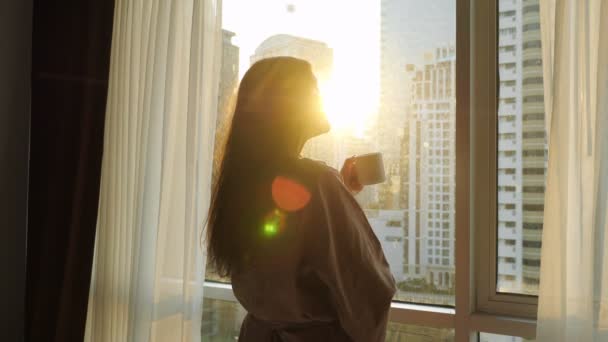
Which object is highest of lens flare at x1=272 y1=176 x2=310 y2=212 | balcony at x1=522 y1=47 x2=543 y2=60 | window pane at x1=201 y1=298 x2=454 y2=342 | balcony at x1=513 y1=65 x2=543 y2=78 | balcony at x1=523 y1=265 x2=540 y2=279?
balcony at x1=522 y1=47 x2=543 y2=60

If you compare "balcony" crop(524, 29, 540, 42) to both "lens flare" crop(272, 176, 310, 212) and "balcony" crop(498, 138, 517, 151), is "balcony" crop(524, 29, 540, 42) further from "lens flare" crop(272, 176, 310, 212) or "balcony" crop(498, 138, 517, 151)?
"lens flare" crop(272, 176, 310, 212)

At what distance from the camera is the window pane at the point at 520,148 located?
164cm

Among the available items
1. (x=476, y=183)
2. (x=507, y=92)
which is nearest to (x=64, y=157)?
(x=476, y=183)

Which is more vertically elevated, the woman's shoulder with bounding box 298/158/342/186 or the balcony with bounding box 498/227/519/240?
the woman's shoulder with bounding box 298/158/342/186

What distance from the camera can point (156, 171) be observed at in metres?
2.02

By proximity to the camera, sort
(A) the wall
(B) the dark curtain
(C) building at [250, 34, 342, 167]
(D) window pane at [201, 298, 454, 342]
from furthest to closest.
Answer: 1. (A) the wall
2. (B) the dark curtain
3. (D) window pane at [201, 298, 454, 342]
4. (C) building at [250, 34, 342, 167]

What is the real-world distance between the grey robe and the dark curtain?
1334 millimetres

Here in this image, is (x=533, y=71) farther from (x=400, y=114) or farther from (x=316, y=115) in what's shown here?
(x=316, y=115)

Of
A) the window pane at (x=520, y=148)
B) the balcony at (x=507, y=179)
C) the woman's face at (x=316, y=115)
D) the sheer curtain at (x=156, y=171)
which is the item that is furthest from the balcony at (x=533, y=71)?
the sheer curtain at (x=156, y=171)

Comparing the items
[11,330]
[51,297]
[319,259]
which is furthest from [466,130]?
[11,330]

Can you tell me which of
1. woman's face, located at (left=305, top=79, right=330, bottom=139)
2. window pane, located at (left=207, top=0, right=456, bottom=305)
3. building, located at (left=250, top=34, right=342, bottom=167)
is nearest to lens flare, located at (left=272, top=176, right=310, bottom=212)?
woman's face, located at (left=305, top=79, right=330, bottom=139)

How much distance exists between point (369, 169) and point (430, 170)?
0.56 metres

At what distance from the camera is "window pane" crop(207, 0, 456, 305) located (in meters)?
1.84

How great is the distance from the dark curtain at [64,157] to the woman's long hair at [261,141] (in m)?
1.19
